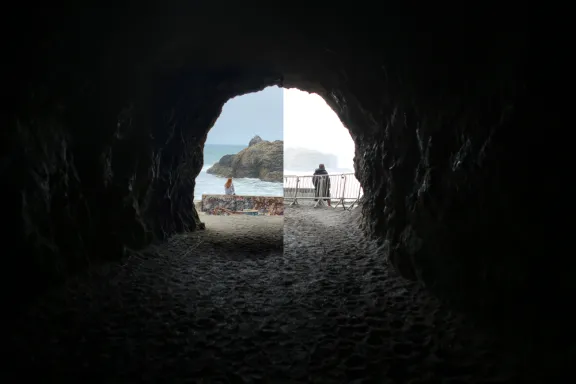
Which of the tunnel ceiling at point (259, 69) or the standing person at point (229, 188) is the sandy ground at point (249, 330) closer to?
the tunnel ceiling at point (259, 69)

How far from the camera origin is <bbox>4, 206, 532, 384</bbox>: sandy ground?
110 inches

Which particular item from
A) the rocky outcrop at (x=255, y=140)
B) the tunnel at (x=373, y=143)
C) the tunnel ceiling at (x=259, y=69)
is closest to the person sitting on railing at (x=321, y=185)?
the rocky outcrop at (x=255, y=140)

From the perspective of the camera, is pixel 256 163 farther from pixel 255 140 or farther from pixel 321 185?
pixel 321 185

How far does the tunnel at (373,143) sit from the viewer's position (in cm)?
267

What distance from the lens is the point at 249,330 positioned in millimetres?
3512

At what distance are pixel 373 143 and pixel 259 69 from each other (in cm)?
298

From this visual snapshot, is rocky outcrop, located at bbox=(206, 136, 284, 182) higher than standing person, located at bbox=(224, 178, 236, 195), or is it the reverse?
rocky outcrop, located at bbox=(206, 136, 284, 182)

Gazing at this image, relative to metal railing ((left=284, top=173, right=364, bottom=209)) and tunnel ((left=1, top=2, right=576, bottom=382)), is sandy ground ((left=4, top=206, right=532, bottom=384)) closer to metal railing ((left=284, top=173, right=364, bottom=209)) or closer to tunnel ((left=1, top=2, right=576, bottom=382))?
tunnel ((left=1, top=2, right=576, bottom=382))

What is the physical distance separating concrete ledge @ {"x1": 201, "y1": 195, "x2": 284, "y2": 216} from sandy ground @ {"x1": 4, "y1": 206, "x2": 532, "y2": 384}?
7.98m

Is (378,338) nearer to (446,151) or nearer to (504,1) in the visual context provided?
(446,151)

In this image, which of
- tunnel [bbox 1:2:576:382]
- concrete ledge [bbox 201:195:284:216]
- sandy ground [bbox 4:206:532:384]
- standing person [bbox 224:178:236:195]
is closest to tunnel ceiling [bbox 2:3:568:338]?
tunnel [bbox 1:2:576:382]

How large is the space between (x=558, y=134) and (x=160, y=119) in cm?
640

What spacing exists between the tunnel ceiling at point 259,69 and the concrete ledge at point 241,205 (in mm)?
6575

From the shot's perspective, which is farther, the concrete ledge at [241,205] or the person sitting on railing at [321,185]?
the person sitting on railing at [321,185]
